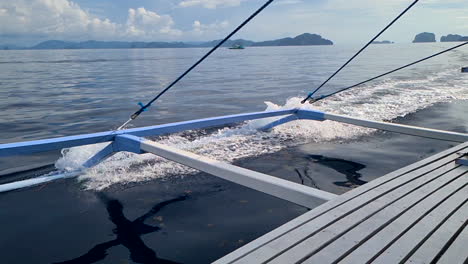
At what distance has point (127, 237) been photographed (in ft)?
11.3

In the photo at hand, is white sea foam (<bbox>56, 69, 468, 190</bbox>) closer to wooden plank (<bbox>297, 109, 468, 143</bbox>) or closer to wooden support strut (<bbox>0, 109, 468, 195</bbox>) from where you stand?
wooden support strut (<bbox>0, 109, 468, 195</bbox>)

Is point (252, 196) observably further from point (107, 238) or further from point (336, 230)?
point (336, 230)

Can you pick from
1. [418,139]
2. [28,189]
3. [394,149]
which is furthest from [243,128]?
[28,189]

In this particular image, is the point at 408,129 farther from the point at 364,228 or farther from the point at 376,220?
the point at 364,228

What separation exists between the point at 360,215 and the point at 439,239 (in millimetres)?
495

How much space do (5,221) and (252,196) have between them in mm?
2775

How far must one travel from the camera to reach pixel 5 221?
12.3ft

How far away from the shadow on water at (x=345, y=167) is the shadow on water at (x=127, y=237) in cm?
243

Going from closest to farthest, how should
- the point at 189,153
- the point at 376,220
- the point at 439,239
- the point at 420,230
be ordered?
the point at 439,239 < the point at 420,230 < the point at 376,220 < the point at 189,153

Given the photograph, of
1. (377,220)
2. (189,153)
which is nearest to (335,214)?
(377,220)

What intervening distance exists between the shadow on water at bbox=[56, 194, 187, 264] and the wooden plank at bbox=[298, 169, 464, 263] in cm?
154

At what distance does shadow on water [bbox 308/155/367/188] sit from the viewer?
196 inches

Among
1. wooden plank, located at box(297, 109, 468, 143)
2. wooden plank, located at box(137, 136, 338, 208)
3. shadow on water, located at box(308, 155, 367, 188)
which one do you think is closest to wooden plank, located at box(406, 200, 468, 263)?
wooden plank, located at box(137, 136, 338, 208)

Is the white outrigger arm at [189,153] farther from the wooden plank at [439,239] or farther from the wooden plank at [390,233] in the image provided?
the wooden plank at [439,239]
